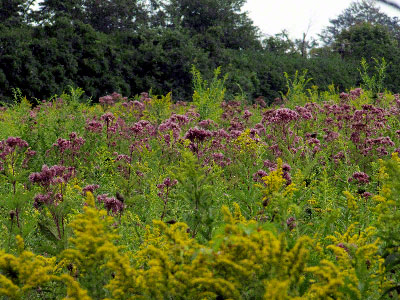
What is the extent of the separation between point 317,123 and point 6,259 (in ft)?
21.5

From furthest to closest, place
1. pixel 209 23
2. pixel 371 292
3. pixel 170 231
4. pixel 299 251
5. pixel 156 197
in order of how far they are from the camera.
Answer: pixel 209 23 < pixel 156 197 < pixel 371 292 < pixel 170 231 < pixel 299 251

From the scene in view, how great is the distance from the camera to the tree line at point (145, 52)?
16.2 m

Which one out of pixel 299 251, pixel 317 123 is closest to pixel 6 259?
pixel 299 251

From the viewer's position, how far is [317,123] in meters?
7.34

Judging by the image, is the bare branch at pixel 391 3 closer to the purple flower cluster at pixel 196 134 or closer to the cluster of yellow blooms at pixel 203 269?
the cluster of yellow blooms at pixel 203 269

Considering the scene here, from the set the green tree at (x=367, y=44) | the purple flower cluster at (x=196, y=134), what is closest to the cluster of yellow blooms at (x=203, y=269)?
the purple flower cluster at (x=196, y=134)

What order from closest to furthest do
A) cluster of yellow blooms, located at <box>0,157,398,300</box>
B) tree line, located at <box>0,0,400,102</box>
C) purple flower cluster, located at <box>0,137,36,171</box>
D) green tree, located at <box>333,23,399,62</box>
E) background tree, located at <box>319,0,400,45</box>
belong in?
1. cluster of yellow blooms, located at <box>0,157,398,300</box>
2. purple flower cluster, located at <box>0,137,36,171</box>
3. tree line, located at <box>0,0,400,102</box>
4. green tree, located at <box>333,23,399,62</box>
5. background tree, located at <box>319,0,400,45</box>

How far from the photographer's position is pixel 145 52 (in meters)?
19.6

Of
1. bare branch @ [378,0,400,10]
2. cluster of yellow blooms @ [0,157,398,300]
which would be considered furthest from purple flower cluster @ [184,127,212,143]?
bare branch @ [378,0,400,10]

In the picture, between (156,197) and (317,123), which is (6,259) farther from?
(317,123)

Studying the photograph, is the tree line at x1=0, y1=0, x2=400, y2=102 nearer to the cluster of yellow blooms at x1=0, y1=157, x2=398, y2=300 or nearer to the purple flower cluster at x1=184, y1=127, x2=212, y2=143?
the purple flower cluster at x1=184, y1=127, x2=212, y2=143

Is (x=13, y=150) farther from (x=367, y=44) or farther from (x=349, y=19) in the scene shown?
(x=349, y=19)

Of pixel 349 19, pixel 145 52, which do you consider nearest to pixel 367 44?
pixel 145 52

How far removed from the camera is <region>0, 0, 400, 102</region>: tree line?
53.1 ft
